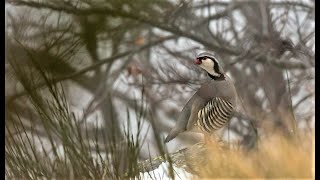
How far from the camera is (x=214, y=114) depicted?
2332 mm

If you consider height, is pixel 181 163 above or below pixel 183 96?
below

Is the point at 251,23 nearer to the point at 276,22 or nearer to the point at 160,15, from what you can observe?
the point at 276,22

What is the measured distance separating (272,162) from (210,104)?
824mm

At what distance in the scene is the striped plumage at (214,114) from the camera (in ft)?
7.63

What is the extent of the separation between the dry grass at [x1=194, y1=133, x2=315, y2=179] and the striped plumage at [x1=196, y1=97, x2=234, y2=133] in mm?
555

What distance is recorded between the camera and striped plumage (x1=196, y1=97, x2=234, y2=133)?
2326mm

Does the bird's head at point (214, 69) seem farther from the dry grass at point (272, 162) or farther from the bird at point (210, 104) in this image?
the dry grass at point (272, 162)

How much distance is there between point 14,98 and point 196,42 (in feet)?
3.60

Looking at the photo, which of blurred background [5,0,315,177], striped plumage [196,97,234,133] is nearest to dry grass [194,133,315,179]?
striped plumage [196,97,234,133]

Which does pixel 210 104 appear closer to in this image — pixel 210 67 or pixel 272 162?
pixel 210 67

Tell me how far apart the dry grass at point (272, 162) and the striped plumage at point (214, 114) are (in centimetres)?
55

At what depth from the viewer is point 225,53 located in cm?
296
